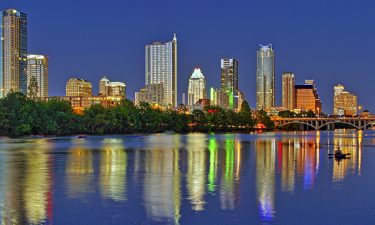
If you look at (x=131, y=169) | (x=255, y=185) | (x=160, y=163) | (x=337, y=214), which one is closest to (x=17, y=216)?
(x=337, y=214)

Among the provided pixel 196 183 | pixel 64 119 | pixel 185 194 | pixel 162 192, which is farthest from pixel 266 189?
pixel 64 119

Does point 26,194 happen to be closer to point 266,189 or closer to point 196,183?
point 196,183

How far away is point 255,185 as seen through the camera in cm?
3512

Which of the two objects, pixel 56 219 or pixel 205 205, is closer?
pixel 56 219

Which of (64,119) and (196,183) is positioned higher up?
(64,119)

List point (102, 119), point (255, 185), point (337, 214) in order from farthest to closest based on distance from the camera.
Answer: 1. point (102, 119)
2. point (255, 185)
3. point (337, 214)

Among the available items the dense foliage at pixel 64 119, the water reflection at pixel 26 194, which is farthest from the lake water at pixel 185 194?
the dense foliage at pixel 64 119

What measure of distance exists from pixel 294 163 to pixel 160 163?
12.2 m

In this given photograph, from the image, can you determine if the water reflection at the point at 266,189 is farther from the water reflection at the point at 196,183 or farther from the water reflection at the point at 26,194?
the water reflection at the point at 26,194

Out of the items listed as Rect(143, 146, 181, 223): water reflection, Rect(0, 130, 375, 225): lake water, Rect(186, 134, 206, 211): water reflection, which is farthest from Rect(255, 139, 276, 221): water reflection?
Rect(143, 146, 181, 223): water reflection

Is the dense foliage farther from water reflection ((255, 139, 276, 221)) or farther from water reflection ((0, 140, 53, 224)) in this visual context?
water reflection ((255, 139, 276, 221))

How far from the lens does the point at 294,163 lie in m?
53.4

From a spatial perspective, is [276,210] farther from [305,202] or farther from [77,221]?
[77,221]

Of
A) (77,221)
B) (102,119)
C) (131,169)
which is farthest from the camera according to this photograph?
(102,119)
